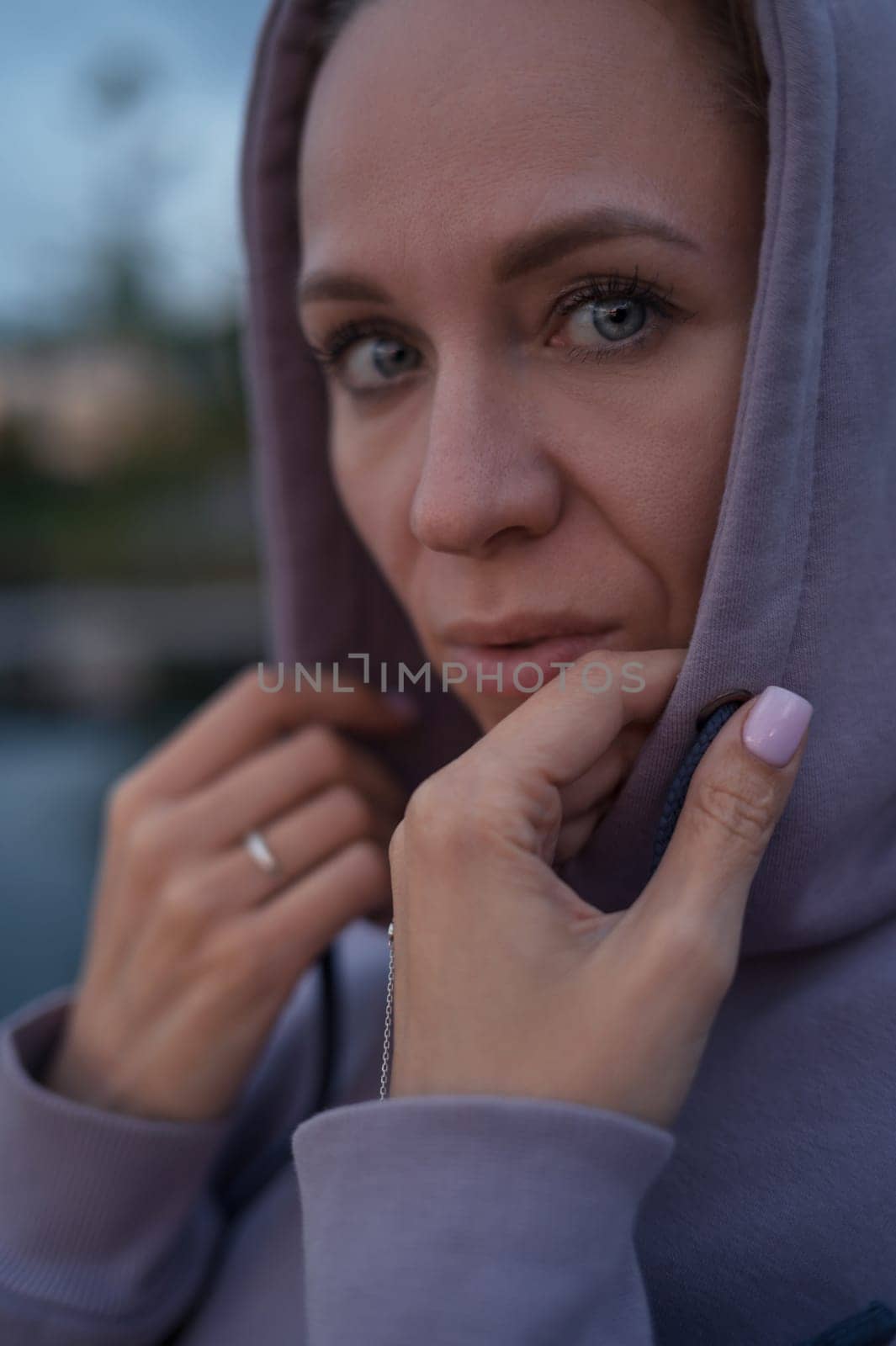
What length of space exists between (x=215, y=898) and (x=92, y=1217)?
36 centimetres

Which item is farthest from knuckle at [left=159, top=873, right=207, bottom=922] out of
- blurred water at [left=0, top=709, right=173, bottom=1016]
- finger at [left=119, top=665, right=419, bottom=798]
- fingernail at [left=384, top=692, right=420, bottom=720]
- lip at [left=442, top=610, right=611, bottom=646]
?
blurred water at [left=0, top=709, right=173, bottom=1016]

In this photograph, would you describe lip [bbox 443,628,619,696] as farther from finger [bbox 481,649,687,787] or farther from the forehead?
the forehead

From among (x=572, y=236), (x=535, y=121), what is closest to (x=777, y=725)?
(x=572, y=236)

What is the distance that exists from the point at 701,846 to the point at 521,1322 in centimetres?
33

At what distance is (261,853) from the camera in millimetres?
1387

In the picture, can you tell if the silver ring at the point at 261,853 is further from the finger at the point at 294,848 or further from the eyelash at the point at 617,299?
the eyelash at the point at 617,299

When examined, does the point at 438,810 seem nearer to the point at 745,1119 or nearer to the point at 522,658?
the point at 522,658

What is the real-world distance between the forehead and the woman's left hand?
16.5 inches

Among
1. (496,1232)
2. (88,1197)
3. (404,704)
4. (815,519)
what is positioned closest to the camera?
(496,1232)

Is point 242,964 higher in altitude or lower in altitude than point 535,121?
lower

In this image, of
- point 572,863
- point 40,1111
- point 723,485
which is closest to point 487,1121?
point 572,863

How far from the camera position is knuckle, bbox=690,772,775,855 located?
823 millimetres

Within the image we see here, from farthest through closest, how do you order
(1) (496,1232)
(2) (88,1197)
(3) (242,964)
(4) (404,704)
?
(4) (404,704), (3) (242,964), (2) (88,1197), (1) (496,1232)

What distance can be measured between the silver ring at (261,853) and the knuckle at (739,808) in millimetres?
669
